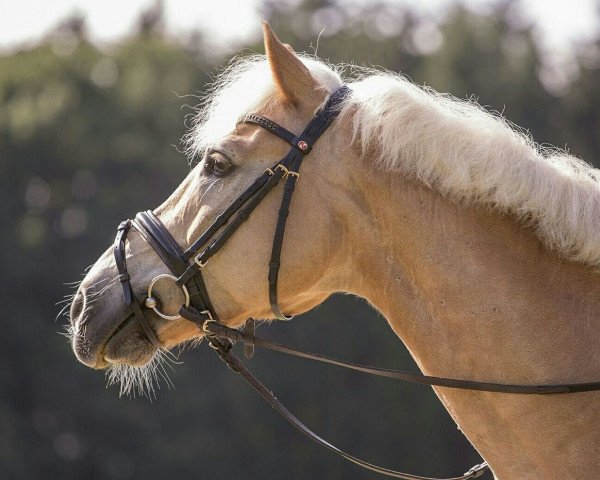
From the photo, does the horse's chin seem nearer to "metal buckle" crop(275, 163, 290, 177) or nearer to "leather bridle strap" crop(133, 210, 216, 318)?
"leather bridle strap" crop(133, 210, 216, 318)

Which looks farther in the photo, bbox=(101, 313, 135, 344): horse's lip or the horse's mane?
bbox=(101, 313, 135, 344): horse's lip

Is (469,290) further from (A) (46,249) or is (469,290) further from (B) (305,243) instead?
(A) (46,249)

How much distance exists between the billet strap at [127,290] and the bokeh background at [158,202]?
18894mm

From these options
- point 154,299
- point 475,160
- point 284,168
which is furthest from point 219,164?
point 475,160

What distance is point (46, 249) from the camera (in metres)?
27.5

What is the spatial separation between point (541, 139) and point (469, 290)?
85.6ft

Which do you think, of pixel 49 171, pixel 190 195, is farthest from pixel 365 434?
pixel 190 195

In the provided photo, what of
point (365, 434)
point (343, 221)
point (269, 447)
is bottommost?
point (343, 221)

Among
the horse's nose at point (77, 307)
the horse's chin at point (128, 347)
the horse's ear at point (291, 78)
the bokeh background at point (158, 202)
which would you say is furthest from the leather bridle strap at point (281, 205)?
the bokeh background at point (158, 202)

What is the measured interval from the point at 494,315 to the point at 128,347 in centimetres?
166

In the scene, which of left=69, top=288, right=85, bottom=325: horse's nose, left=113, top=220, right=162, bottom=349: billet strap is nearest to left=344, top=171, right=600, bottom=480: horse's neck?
left=113, top=220, right=162, bottom=349: billet strap

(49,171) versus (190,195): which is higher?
(49,171)

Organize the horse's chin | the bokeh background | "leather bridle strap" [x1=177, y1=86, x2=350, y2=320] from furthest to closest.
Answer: the bokeh background < the horse's chin < "leather bridle strap" [x1=177, y1=86, x2=350, y2=320]

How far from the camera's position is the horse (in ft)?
13.3
